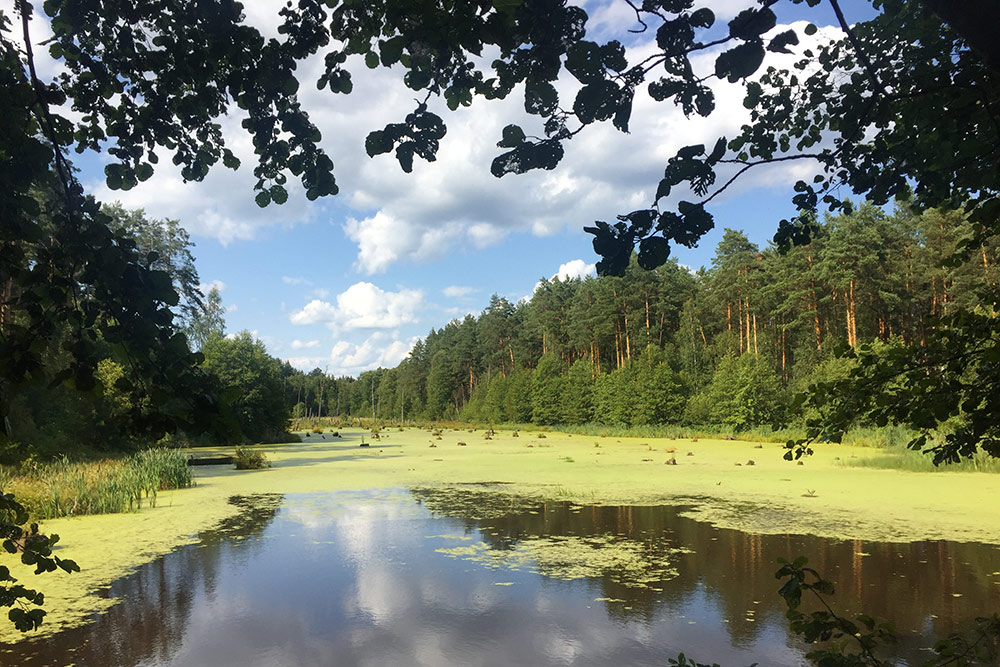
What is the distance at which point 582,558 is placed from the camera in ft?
18.7

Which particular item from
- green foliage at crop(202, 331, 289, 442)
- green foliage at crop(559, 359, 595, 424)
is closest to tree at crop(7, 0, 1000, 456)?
green foliage at crop(202, 331, 289, 442)

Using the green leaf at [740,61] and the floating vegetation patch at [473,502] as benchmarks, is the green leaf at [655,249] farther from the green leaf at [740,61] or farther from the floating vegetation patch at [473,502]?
the floating vegetation patch at [473,502]

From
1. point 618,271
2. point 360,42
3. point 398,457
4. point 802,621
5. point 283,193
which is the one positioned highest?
point 360,42

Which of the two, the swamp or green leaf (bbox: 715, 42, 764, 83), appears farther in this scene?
the swamp

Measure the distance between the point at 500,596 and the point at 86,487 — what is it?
652 cm

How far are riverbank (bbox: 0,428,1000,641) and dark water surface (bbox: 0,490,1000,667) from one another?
1.48 feet

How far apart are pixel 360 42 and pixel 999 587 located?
19.3 ft

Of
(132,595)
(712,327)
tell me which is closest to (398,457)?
(132,595)

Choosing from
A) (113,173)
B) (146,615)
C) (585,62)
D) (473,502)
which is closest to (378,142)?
(585,62)

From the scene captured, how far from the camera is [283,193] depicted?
1576 mm

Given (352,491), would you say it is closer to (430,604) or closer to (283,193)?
(430,604)

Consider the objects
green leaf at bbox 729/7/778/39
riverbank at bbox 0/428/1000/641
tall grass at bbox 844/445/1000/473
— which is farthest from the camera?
tall grass at bbox 844/445/1000/473

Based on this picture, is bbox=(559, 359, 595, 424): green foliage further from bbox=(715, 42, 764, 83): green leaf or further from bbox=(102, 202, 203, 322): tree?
bbox=(715, 42, 764, 83): green leaf

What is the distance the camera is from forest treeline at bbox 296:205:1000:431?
74.3 ft
